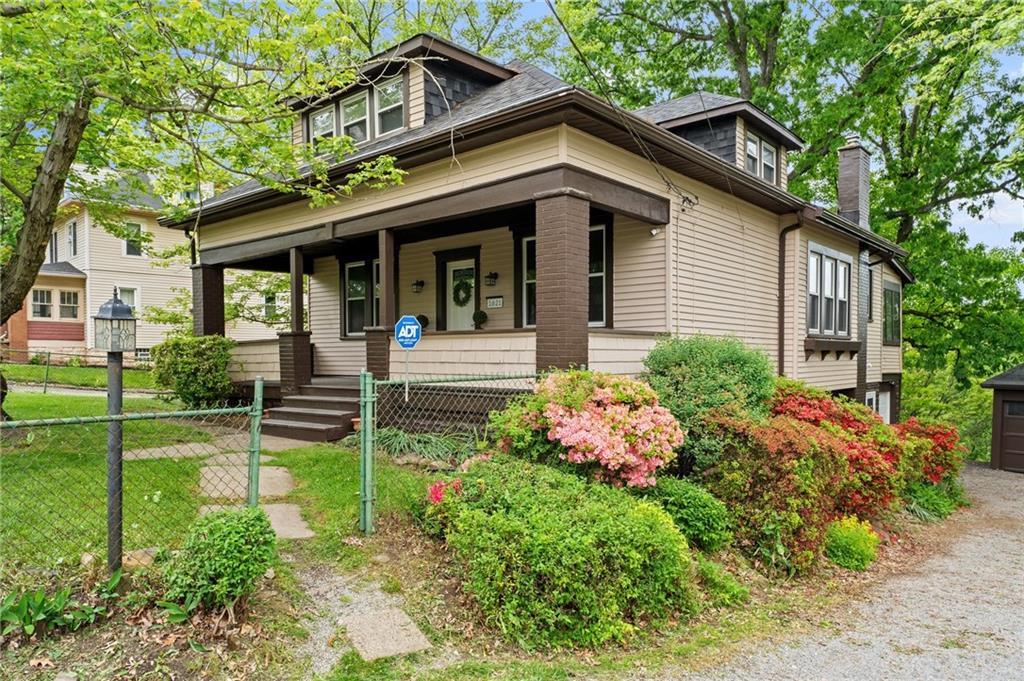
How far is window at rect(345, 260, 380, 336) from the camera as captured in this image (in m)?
12.5

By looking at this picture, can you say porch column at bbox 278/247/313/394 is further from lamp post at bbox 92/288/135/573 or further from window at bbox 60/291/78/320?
window at bbox 60/291/78/320

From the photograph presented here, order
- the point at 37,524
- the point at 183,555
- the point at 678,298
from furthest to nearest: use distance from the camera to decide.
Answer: the point at 678,298 < the point at 37,524 < the point at 183,555

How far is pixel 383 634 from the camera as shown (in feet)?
11.9

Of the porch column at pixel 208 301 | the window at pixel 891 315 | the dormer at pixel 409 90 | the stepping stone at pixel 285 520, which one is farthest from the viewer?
the window at pixel 891 315

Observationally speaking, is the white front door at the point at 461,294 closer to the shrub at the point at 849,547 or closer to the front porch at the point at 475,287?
the front porch at the point at 475,287

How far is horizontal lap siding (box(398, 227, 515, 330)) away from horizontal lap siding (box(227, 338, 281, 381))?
2538mm

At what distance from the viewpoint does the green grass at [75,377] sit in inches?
652

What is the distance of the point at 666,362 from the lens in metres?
7.80

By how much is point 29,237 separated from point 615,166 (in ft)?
23.6

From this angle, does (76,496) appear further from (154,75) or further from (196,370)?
(196,370)

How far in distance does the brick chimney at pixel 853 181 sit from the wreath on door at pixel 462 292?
31.5ft

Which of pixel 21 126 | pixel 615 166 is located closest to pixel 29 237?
pixel 21 126

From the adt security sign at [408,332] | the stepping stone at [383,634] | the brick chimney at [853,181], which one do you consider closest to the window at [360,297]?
the adt security sign at [408,332]

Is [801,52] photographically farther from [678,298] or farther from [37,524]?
[37,524]
